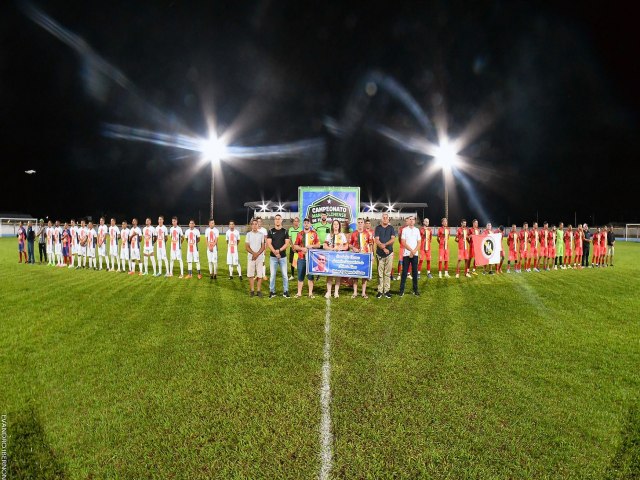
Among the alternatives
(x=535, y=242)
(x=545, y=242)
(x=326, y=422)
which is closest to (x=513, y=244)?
(x=535, y=242)

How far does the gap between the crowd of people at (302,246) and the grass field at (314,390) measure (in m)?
1.73

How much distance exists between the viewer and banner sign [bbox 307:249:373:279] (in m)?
10.2

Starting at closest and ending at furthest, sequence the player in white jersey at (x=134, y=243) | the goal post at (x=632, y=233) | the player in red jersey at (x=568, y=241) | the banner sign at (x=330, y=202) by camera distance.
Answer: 1. the player in white jersey at (x=134, y=243)
2. the player in red jersey at (x=568, y=241)
3. the banner sign at (x=330, y=202)
4. the goal post at (x=632, y=233)

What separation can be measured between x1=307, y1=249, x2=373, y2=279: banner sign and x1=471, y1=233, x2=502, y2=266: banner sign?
6.28 m

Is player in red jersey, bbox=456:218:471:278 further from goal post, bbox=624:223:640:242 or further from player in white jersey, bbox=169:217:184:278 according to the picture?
goal post, bbox=624:223:640:242

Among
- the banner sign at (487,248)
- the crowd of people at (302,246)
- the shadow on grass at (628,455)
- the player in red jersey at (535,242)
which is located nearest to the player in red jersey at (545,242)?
the crowd of people at (302,246)

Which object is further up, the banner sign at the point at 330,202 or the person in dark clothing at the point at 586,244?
the banner sign at the point at 330,202

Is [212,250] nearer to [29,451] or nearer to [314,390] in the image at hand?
[314,390]

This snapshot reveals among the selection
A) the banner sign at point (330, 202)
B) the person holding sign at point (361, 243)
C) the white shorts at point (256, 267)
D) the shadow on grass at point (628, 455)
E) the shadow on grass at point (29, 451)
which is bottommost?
the shadow on grass at point (628, 455)

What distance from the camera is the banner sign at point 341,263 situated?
10242 millimetres

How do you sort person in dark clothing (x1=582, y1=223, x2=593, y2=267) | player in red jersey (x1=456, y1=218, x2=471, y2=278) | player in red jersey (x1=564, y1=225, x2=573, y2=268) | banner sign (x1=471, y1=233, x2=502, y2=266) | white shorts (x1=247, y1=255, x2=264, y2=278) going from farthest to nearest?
person in dark clothing (x1=582, y1=223, x2=593, y2=267), player in red jersey (x1=564, y1=225, x2=573, y2=268), banner sign (x1=471, y1=233, x2=502, y2=266), player in red jersey (x1=456, y1=218, x2=471, y2=278), white shorts (x1=247, y1=255, x2=264, y2=278)

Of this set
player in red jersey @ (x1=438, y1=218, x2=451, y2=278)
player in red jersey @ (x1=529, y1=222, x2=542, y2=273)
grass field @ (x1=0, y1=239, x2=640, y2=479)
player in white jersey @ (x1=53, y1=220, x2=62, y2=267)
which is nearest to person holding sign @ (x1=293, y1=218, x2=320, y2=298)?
grass field @ (x1=0, y1=239, x2=640, y2=479)

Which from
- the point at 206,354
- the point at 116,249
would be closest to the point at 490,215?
the point at 116,249

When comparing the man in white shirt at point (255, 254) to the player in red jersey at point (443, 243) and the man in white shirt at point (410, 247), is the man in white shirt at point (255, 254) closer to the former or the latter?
the man in white shirt at point (410, 247)
